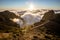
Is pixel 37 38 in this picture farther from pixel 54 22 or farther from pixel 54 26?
pixel 54 22

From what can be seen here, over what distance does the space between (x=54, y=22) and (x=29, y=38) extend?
2216 cm

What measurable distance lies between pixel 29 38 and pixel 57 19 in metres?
26.8

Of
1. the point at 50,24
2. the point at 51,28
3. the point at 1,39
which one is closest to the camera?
Result: the point at 1,39

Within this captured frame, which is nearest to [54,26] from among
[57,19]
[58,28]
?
[58,28]

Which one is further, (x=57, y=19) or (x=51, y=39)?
(x=57, y=19)

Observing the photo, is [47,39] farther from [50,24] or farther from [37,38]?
[50,24]

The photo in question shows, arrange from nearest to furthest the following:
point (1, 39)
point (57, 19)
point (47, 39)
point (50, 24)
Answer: point (1, 39)
point (47, 39)
point (50, 24)
point (57, 19)

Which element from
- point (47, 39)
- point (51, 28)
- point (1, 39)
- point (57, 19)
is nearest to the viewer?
point (1, 39)

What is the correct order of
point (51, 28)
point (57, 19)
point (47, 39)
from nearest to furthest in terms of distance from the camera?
point (47, 39) → point (51, 28) → point (57, 19)

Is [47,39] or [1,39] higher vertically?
[1,39]

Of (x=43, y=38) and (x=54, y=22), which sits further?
(x=54, y=22)

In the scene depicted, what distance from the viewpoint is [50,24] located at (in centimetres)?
5091

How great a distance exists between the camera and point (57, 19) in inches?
2259

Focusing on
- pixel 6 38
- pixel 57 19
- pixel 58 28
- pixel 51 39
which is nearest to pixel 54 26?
pixel 58 28
